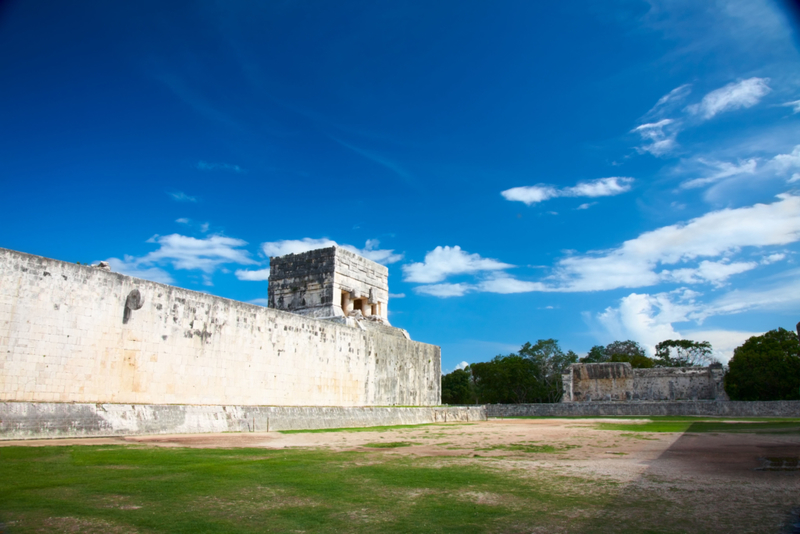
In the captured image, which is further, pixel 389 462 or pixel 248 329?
pixel 248 329

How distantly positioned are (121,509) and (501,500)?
2674 millimetres

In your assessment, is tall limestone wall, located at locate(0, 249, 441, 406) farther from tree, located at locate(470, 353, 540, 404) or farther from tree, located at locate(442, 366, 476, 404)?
tree, located at locate(442, 366, 476, 404)

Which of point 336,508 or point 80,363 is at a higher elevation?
point 80,363

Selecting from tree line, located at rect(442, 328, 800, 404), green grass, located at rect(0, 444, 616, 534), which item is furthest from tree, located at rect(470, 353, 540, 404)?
green grass, located at rect(0, 444, 616, 534)

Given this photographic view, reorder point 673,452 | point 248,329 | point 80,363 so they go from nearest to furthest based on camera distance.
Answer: point 673,452
point 80,363
point 248,329

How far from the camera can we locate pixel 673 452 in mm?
7441

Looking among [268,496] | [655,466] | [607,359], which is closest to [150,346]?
[268,496]

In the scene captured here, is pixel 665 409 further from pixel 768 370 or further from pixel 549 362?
pixel 549 362

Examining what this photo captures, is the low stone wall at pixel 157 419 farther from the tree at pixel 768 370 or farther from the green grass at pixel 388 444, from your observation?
the tree at pixel 768 370

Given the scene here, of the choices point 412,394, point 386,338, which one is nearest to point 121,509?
point 386,338

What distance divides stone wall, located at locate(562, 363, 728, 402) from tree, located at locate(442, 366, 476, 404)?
18.4 metres

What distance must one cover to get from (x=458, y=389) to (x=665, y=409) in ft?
83.2

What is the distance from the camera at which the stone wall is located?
28766mm

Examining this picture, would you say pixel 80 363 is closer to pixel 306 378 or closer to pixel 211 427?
pixel 211 427
